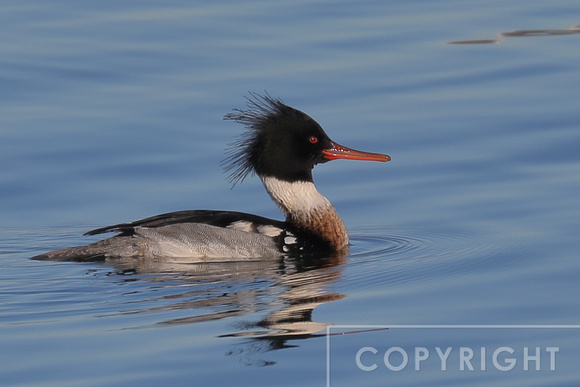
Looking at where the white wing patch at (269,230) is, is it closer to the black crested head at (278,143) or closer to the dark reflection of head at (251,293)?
the dark reflection of head at (251,293)

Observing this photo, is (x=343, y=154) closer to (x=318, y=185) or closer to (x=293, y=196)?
(x=293, y=196)

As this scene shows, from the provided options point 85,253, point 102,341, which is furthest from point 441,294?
point 85,253

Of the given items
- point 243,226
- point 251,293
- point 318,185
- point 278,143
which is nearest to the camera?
point 251,293

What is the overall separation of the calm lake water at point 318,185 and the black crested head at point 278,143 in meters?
0.77

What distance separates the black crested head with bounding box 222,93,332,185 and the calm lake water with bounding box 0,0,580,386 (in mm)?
769

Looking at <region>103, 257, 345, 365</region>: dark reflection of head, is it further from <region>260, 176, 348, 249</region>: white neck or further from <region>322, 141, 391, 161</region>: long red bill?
<region>322, 141, 391, 161</region>: long red bill

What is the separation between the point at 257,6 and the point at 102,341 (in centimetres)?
1092

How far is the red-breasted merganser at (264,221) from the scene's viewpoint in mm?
9773

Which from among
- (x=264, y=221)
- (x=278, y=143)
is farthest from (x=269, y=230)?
(x=278, y=143)

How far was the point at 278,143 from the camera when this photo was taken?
10281mm

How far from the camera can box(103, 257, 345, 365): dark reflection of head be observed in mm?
7434

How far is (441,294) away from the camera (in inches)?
324

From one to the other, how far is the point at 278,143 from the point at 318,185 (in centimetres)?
146

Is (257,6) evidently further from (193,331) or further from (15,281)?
(193,331)
